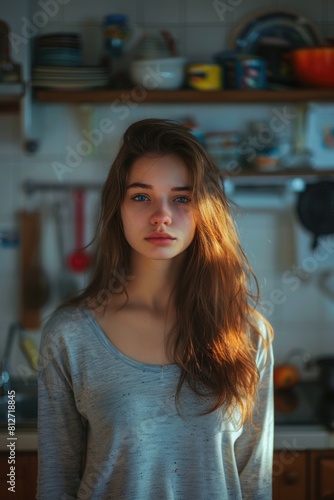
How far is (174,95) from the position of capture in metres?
2.13

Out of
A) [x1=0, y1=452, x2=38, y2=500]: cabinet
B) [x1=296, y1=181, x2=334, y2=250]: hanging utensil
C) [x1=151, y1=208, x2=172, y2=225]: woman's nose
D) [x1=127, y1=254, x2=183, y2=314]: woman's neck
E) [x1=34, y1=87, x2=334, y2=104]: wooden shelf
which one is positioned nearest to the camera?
[x1=151, y1=208, x2=172, y2=225]: woman's nose

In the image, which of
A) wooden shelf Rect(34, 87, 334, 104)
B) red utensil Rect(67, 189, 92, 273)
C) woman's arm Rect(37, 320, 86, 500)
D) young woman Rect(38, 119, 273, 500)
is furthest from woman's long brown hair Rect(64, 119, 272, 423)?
red utensil Rect(67, 189, 92, 273)

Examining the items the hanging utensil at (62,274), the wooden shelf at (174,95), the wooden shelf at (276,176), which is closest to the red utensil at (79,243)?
the hanging utensil at (62,274)

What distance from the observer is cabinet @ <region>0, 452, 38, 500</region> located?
195cm

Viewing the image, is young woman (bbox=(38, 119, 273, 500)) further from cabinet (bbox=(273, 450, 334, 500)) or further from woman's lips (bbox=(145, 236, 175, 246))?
cabinet (bbox=(273, 450, 334, 500))

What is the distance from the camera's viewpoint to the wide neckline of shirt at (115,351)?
1.20 metres

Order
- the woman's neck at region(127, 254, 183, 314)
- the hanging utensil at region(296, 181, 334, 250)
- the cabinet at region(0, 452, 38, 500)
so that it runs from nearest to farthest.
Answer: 1. the woman's neck at region(127, 254, 183, 314)
2. the cabinet at region(0, 452, 38, 500)
3. the hanging utensil at region(296, 181, 334, 250)

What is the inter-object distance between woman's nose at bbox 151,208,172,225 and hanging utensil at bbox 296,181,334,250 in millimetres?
1216

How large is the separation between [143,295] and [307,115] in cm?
123

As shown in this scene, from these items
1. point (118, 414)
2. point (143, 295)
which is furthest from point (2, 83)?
point (118, 414)

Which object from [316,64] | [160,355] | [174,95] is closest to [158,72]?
[174,95]

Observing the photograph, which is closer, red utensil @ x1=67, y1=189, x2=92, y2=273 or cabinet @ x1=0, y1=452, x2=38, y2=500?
cabinet @ x1=0, y1=452, x2=38, y2=500

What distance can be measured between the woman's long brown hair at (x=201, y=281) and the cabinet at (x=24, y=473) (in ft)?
2.79

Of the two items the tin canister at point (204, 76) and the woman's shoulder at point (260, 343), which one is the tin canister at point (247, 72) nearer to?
the tin canister at point (204, 76)
